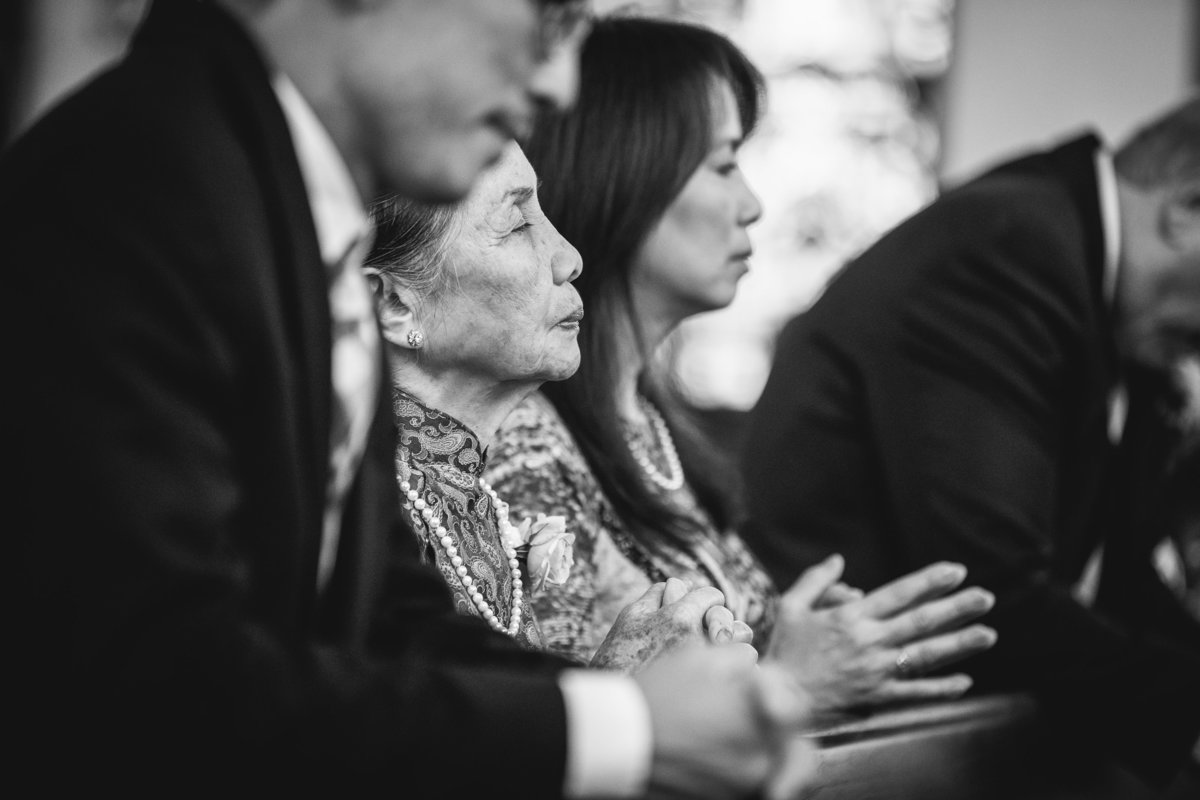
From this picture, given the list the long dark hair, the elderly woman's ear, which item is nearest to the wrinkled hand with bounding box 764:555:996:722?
the long dark hair

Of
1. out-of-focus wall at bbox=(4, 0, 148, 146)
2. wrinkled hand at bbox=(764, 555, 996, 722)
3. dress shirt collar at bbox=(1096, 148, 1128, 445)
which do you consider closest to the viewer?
wrinkled hand at bbox=(764, 555, 996, 722)

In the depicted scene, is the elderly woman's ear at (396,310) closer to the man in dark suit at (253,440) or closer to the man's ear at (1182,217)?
the man in dark suit at (253,440)

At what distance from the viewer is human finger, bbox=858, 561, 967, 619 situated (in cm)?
185

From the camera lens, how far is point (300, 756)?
831 millimetres

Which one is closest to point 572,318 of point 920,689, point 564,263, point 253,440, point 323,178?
point 564,263

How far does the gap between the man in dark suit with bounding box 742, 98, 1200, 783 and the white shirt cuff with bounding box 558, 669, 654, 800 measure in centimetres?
141

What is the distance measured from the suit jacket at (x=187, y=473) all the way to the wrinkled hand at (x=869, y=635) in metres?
1.00

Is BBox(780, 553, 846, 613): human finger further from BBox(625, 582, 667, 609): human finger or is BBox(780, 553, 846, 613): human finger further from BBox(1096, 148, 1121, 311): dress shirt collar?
BBox(1096, 148, 1121, 311): dress shirt collar

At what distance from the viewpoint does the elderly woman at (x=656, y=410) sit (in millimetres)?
1759

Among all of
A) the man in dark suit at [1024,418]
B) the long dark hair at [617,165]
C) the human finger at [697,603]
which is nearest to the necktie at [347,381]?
the human finger at [697,603]

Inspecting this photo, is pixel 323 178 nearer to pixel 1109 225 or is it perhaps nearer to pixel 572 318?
pixel 572 318

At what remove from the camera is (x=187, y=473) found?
2.79 feet

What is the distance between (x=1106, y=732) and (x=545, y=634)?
3.54 ft

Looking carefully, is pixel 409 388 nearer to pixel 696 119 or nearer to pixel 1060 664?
pixel 696 119
